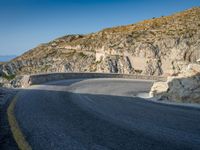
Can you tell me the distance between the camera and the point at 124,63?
251 feet

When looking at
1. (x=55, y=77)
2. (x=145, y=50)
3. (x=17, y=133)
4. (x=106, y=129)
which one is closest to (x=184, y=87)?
(x=106, y=129)

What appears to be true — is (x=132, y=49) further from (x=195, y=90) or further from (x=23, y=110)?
(x=23, y=110)

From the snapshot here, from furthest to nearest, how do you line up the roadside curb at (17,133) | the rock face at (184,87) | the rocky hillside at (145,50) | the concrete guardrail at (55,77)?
1. the rocky hillside at (145,50)
2. the concrete guardrail at (55,77)
3. the rock face at (184,87)
4. the roadside curb at (17,133)

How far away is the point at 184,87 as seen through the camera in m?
15.0

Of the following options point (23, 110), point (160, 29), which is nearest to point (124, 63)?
point (160, 29)

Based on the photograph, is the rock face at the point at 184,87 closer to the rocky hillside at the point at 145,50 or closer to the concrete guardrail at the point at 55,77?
the concrete guardrail at the point at 55,77

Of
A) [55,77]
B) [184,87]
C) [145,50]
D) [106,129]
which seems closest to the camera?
[106,129]

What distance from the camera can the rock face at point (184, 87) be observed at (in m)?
14.5

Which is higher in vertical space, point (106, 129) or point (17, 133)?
point (17, 133)

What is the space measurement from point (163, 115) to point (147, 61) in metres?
62.9

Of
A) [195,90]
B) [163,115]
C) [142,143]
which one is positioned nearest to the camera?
[142,143]

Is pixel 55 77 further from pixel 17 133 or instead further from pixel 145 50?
pixel 145 50

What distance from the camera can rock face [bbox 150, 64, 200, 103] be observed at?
1448 cm

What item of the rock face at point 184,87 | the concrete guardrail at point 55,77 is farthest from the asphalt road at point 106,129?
the concrete guardrail at point 55,77
